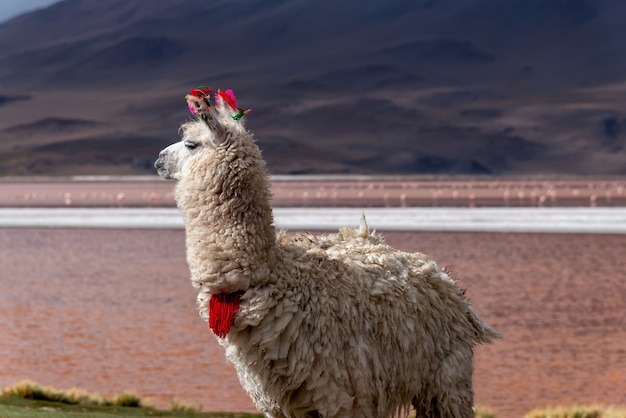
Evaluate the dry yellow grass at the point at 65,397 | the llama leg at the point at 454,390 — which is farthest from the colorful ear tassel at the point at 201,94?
the dry yellow grass at the point at 65,397

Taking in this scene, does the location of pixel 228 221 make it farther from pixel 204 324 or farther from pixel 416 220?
pixel 416 220

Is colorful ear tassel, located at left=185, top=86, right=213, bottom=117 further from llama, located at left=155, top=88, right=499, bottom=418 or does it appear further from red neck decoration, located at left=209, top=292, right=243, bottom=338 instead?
red neck decoration, located at left=209, top=292, right=243, bottom=338

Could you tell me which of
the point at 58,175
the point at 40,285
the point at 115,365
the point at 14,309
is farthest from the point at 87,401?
the point at 58,175

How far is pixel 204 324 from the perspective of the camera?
512 inches

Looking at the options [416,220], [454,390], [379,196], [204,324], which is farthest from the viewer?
[379,196]

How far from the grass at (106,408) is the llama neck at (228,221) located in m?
3.02

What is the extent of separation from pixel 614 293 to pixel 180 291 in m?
6.51

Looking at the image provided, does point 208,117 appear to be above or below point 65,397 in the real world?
above

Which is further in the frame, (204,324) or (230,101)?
(204,324)

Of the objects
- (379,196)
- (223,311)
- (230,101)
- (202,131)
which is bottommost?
(223,311)

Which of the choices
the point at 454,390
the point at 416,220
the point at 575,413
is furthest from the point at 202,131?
the point at 416,220

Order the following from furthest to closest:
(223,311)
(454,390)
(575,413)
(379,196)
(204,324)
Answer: (379,196)
(204,324)
(575,413)
(454,390)
(223,311)

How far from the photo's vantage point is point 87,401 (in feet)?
26.6

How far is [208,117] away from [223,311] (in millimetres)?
742
